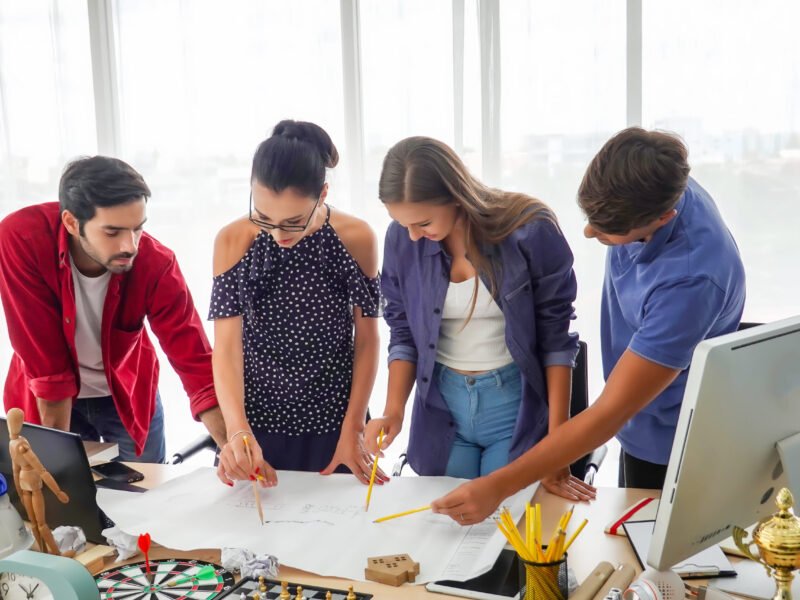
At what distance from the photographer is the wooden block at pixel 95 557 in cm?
142

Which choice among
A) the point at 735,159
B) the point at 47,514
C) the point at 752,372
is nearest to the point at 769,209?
the point at 735,159

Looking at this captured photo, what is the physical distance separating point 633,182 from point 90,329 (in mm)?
1435

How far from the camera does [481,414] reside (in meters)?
1.79

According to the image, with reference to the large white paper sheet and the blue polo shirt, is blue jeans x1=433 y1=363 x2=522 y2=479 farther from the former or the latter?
the blue polo shirt

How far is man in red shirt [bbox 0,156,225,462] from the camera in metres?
2.02

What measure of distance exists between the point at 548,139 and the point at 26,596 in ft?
8.19

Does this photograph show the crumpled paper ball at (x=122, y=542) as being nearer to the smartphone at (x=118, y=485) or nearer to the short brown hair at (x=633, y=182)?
the smartphone at (x=118, y=485)

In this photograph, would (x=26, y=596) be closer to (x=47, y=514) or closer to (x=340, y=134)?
(x=47, y=514)

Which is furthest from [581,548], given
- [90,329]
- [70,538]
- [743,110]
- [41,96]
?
[41,96]

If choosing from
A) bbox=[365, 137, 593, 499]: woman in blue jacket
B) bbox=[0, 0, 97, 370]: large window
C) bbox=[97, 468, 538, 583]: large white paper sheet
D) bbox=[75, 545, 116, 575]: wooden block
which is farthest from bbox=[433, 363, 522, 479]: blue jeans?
bbox=[0, 0, 97, 370]: large window

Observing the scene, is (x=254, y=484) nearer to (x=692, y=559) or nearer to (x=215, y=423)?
(x=215, y=423)

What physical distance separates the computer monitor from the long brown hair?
685 millimetres

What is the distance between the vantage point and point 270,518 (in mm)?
1576

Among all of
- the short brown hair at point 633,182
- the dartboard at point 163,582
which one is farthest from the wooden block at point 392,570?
the short brown hair at point 633,182
